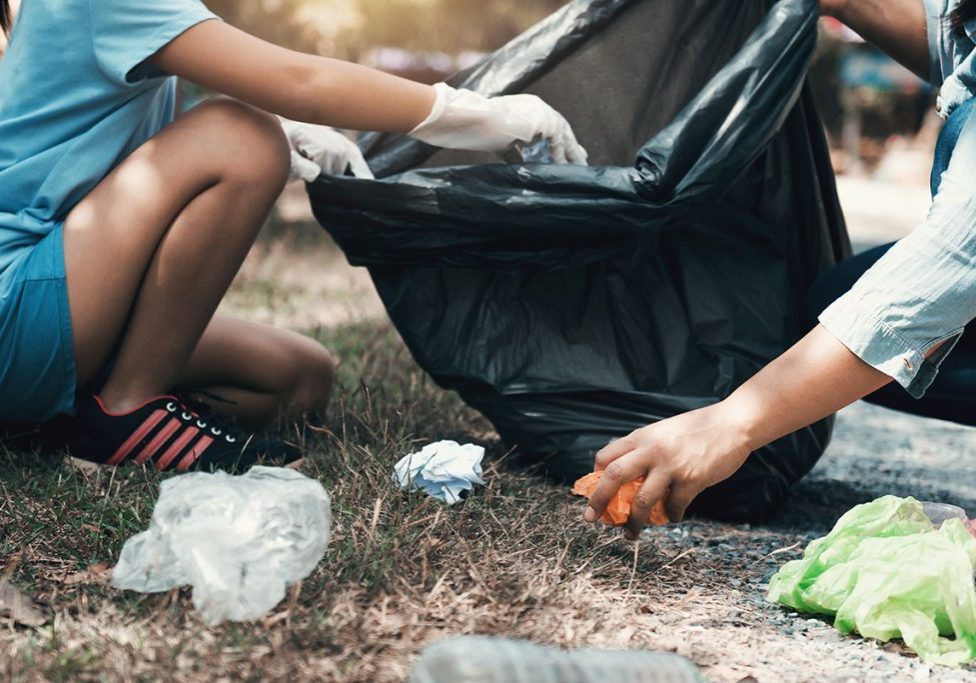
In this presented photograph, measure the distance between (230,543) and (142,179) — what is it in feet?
2.59

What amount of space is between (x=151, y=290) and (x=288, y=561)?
75 cm

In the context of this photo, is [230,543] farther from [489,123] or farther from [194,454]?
[489,123]

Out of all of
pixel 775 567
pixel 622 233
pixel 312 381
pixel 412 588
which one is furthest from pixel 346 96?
pixel 775 567

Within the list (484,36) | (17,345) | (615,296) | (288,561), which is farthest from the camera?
(484,36)

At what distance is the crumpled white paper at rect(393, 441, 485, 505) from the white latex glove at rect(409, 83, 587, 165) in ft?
1.81

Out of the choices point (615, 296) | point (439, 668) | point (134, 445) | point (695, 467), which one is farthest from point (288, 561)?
point (615, 296)

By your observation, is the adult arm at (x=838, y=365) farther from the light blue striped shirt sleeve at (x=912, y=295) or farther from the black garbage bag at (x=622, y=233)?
the black garbage bag at (x=622, y=233)

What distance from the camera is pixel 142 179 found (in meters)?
1.96

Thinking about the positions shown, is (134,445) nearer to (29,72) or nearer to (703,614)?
(29,72)

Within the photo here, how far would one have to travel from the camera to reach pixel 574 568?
1.70 metres

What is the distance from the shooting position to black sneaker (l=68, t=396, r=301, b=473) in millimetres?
2059

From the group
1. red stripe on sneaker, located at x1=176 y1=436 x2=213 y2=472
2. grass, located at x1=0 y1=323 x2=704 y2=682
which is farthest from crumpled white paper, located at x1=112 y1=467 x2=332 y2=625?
red stripe on sneaker, located at x1=176 y1=436 x2=213 y2=472

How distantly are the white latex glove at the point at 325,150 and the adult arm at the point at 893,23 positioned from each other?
922 mm

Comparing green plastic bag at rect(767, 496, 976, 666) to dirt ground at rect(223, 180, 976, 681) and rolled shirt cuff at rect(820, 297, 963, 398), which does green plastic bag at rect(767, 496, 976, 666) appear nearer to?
dirt ground at rect(223, 180, 976, 681)
